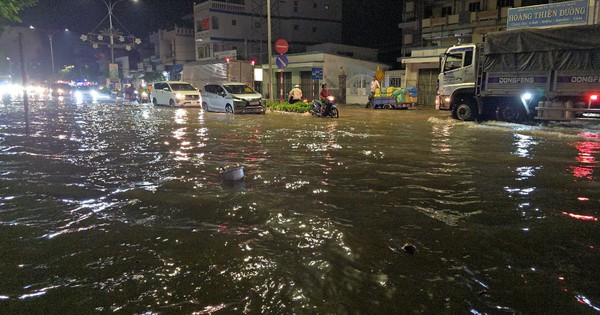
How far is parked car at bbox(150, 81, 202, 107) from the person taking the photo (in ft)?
88.9

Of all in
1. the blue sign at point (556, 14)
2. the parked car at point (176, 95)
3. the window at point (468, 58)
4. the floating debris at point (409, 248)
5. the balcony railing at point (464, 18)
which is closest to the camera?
the floating debris at point (409, 248)

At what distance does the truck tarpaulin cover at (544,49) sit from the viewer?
14.6m

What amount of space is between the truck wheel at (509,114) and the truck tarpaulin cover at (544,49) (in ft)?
5.12

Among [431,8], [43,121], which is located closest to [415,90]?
[431,8]

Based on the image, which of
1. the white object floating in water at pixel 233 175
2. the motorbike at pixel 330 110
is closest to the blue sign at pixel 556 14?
the motorbike at pixel 330 110

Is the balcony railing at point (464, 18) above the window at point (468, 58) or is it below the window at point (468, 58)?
above

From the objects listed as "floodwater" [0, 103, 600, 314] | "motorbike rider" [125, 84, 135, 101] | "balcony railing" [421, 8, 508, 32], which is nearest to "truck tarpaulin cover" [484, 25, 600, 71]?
"floodwater" [0, 103, 600, 314]

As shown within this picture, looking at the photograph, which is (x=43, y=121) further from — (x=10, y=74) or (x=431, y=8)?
(x=10, y=74)

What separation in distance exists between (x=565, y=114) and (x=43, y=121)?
64.7 feet

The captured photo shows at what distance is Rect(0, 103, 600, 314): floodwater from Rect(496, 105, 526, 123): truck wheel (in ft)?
22.2

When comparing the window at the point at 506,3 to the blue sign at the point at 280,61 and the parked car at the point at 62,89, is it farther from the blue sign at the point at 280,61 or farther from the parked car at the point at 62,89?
the parked car at the point at 62,89

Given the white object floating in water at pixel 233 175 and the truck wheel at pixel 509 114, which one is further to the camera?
the truck wheel at pixel 509 114

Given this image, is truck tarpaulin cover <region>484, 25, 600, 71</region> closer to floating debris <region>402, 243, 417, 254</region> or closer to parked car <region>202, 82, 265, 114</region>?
parked car <region>202, 82, 265, 114</region>

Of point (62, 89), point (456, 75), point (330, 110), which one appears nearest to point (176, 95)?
point (330, 110)
